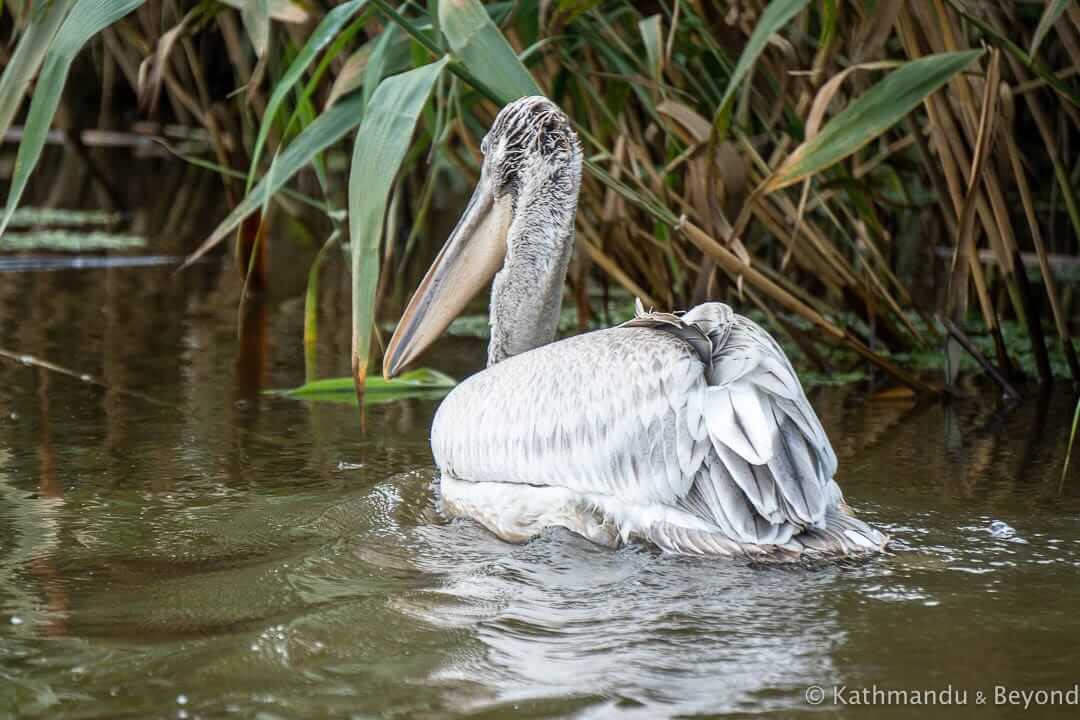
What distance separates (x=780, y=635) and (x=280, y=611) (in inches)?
36.3

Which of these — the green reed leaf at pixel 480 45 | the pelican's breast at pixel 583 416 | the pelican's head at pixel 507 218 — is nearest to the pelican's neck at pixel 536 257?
the pelican's head at pixel 507 218

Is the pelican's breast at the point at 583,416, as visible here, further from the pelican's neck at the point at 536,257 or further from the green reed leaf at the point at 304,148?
the green reed leaf at the point at 304,148

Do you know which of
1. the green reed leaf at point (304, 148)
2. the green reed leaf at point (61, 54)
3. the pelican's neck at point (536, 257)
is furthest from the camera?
the pelican's neck at point (536, 257)

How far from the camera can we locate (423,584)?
3.05 meters

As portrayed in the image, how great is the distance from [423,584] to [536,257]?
1224 mm

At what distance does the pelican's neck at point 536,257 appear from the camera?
400 centimetres

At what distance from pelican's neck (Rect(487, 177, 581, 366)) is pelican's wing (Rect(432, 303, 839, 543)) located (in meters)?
0.40

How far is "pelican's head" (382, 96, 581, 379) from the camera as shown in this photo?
3957 mm

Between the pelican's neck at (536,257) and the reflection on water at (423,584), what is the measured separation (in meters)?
0.47

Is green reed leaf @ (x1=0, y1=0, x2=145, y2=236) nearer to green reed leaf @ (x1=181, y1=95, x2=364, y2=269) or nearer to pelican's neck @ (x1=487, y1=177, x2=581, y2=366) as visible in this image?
green reed leaf @ (x1=181, y1=95, x2=364, y2=269)

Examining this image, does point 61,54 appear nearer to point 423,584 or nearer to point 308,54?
point 308,54

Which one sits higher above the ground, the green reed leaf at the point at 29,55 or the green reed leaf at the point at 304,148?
the green reed leaf at the point at 29,55

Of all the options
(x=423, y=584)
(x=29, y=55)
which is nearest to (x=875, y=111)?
(x=423, y=584)

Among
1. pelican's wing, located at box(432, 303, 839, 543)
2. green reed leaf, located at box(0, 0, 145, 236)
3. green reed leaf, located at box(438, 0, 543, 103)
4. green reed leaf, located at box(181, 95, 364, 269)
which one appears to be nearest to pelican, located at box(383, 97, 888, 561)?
pelican's wing, located at box(432, 303, 839, 543)
